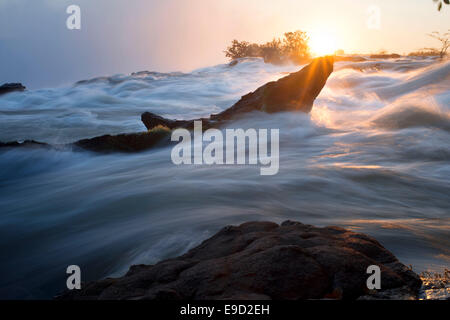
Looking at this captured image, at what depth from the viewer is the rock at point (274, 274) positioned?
151cm

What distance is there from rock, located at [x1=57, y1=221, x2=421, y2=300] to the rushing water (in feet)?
2.27

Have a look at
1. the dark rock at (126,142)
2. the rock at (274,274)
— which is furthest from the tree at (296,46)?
the rock at (274,274)

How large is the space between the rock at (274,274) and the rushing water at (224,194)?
0.69 m

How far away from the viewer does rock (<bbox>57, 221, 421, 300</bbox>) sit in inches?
59.4

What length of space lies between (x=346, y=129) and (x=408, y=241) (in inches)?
204

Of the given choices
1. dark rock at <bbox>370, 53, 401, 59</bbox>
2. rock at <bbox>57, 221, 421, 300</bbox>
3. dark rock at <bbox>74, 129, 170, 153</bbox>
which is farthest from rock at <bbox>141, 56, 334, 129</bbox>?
dark rock at <bbox>370, 53, 401, 59</bbox>

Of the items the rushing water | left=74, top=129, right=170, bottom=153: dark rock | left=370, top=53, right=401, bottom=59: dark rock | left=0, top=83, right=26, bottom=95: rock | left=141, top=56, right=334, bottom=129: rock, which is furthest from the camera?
left=370, top=53, right=401, bottom=59: dark rock

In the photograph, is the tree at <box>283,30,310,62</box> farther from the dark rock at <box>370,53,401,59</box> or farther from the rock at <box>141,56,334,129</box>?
the rock at <box>141,56,334,129</box>

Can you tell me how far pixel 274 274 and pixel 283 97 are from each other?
22.6ft

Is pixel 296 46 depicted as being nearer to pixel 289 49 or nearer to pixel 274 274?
pixel 289 49

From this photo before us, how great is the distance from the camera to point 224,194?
4148 mm

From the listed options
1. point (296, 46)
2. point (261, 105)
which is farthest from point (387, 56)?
point (261, 105)
